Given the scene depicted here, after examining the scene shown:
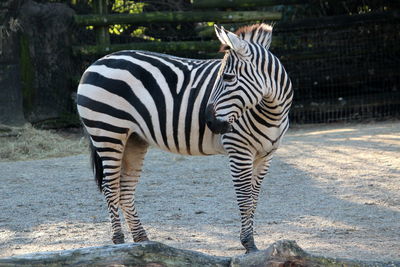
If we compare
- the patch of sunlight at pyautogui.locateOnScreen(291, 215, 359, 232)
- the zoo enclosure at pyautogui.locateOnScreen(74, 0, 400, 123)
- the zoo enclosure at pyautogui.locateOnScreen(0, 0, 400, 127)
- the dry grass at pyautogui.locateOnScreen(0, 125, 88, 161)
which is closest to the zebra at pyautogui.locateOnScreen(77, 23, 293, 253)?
the patch of sunlight at pyautogui.locateOnScreen(291, 215, 359, 232)

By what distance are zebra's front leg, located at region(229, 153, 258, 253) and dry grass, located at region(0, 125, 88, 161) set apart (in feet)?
17.9

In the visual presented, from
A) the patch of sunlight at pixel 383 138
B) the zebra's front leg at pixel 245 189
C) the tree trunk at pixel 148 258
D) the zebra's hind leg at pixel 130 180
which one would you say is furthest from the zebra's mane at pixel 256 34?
the patch of sunlight at pixel 383 138

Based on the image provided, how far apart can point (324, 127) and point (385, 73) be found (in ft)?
6.52

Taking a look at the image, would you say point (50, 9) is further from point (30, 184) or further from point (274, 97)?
point (274, 97)

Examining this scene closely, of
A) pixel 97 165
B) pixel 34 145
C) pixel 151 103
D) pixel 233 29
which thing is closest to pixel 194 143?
pixel 151 103

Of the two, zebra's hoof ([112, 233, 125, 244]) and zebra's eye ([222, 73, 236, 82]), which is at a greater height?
zebra's eye ([222, 73, 236, 82])

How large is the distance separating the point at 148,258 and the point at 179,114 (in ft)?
6.40

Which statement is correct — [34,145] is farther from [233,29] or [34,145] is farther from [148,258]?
[148,258]

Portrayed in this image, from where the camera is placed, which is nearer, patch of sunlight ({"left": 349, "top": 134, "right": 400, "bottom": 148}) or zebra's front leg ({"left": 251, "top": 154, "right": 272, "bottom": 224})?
zebra's front leg ({"left": 251, "top": 154, "right": 272, "bottom": 224})

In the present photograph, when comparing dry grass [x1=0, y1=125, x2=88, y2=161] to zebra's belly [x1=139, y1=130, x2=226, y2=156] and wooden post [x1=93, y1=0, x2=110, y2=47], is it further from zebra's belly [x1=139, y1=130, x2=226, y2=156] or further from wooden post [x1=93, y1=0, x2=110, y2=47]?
zebra's belly [x1=139, y1=130, x2=226, y2=156]

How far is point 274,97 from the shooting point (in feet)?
15.3

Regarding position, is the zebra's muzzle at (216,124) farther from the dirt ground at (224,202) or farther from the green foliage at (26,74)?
the green foliage at (26,74)

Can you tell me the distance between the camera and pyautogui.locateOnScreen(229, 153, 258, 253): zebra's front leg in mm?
4738

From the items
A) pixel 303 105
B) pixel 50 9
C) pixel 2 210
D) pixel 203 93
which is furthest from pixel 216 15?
pixel 203 93
